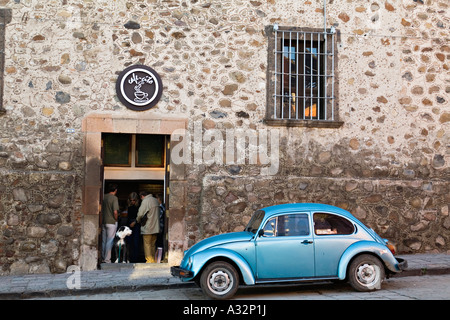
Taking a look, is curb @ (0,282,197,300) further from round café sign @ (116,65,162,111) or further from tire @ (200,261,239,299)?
round café sign @ (116,65,162,111)

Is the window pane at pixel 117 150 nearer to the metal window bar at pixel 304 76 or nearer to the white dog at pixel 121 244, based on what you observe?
the white dog at pixel 121 244

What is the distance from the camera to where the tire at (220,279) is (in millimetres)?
7211

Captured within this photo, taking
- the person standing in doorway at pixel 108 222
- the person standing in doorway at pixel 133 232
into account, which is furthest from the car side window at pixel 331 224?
the person standing in doorway at pixel 133 232

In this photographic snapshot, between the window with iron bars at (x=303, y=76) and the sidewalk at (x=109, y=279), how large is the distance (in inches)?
129

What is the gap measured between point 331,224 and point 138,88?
4.77 m

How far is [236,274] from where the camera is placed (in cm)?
724

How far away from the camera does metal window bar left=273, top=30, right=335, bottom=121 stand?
10.9 metres

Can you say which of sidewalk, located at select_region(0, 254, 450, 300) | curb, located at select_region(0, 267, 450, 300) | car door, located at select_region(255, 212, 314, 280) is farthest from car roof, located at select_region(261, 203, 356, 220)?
sidewalk, located at select_region(0, 254, 450, 300)

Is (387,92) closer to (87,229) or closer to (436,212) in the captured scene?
(436,212)

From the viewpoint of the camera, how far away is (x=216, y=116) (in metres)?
10.6

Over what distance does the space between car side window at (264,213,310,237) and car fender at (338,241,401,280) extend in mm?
622

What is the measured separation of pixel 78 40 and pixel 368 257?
6700 mm

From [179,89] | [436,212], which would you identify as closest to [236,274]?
[179,89]

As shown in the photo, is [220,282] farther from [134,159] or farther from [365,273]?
[134,159]
